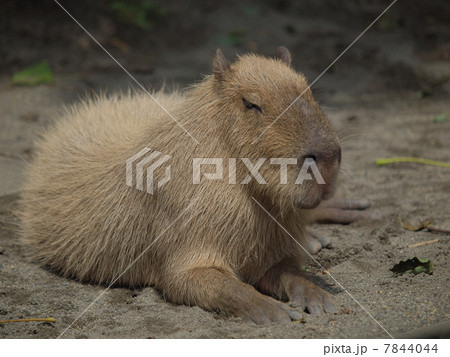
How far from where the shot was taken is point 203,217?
301 cm

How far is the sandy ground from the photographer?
278cm

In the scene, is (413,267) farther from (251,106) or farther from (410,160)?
(410,160)

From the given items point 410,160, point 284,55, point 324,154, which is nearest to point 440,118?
point 410,160

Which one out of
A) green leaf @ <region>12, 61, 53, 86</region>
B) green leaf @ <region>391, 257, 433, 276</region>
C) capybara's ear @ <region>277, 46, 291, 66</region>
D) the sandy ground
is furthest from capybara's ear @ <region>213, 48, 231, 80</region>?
green leaf @ <region>12, 61, 53, 86</region>

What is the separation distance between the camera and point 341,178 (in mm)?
3984

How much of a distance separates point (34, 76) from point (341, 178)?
3126 mm

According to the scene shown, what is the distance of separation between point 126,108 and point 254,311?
73.2 inches

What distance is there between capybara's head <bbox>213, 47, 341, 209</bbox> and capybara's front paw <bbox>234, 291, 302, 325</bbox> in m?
0.44

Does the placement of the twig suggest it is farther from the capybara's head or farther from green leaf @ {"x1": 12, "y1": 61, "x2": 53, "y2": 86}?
green leaf @ {"x1": 12, "y1": 61, "x2": 53, "y2": 86}

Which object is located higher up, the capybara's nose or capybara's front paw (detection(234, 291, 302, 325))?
the capybara's nose

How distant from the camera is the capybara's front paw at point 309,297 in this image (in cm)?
287

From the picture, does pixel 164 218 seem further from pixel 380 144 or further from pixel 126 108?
pixel 380 144

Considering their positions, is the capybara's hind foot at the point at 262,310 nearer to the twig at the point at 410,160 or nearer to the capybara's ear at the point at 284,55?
the capybara's ear at the point at 284,55
